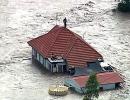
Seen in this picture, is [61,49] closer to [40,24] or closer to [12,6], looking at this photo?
[40,24]

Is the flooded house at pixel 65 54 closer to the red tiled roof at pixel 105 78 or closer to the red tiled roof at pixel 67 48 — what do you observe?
the red tiled roof at pixel 67 48

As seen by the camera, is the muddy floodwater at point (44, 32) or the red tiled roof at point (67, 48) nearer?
the muddy floodwater at point (44, 32)

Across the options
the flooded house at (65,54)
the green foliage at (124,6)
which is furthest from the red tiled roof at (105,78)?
the green foliage at (124,6)

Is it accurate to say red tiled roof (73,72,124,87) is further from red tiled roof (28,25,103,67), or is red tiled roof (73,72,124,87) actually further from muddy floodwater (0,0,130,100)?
red tiled roof (28,25,103,67)

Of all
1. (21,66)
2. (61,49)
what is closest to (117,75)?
(61,49)

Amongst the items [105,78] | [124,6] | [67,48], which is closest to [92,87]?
[105,78]

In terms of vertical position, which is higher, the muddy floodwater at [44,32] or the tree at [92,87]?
the tree at [92,87]

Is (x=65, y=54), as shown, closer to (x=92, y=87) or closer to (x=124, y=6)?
(x=92, y=87)
